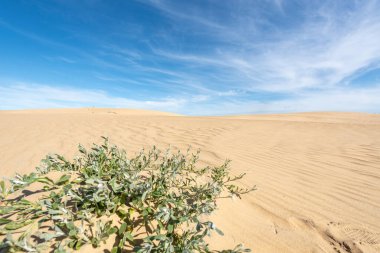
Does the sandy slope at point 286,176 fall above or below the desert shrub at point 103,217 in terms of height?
below

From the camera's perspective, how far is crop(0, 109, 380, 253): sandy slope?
1868 millimetres

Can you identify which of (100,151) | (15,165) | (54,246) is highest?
(100,151)

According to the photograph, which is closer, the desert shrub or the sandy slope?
the desert shrub

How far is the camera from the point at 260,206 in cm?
240

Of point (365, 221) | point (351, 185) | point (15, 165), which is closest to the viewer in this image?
point (365, 221)

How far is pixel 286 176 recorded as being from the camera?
3.40m

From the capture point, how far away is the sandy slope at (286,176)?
187cm

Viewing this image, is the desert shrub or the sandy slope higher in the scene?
the desert shrub

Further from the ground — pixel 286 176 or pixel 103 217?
pixel 103 217

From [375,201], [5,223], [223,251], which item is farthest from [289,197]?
[5,223]

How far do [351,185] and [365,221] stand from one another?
107cm

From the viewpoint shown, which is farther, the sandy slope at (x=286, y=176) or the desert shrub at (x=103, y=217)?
the sandy slope at (x=286, y=176)

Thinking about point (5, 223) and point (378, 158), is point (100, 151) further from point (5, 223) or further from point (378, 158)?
point (378, 158)

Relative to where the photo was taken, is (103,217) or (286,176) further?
(286,176)
